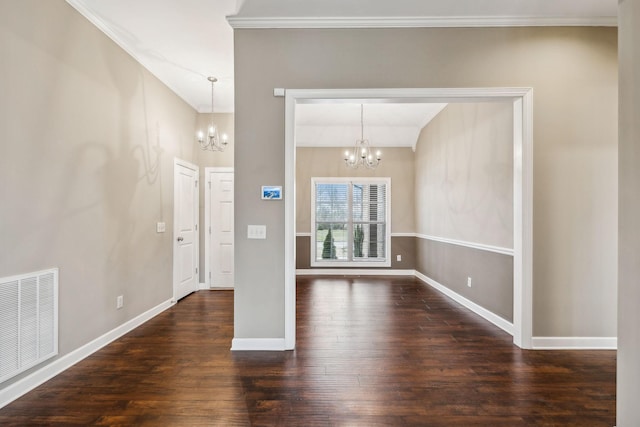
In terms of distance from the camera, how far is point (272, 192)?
2.92 m

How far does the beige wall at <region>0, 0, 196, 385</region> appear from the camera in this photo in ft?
7.11

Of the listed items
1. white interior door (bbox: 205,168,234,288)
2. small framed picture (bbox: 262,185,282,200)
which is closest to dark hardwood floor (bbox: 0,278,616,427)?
small framed picture (bbox: 262,185,282,200)

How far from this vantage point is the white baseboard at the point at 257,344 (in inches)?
114

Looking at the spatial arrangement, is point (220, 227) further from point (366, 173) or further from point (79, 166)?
point (366, 173)

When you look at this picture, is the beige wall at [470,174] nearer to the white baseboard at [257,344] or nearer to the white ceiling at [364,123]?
the white ceiling at [364,123]

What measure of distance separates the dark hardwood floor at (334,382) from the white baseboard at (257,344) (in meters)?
0.07

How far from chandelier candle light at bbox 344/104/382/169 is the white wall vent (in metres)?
4.54

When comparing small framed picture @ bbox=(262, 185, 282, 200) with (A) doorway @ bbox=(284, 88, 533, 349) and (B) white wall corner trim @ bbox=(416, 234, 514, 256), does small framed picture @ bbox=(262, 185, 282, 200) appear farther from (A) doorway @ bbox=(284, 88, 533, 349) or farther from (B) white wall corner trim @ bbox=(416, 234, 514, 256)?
(B) white wall corner trim @ bbox=(416, 234, 514, 256)

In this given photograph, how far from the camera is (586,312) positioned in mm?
2938

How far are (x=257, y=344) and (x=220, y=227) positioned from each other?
114 inches

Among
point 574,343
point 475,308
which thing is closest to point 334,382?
point 574,343

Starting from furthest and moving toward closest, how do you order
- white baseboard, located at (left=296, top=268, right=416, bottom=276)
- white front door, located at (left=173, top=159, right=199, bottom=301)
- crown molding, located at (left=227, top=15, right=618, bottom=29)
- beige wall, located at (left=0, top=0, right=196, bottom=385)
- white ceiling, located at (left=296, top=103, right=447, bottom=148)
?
white baseboard, located at (left=296, top=268, right=416, bottom=276) → white ceiling, located at (left=296, top=103, right=447, bottom=148) → white front door, located at (left=173, top=159, right=199, bottom=301) → crown molding, located at (left=227, top=15, right=618, bottom=29) → beige wall, located at (left=0, top=0, right=196, bottom=385)

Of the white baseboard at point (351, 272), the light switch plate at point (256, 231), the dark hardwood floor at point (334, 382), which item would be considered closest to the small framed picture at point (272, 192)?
the light switch plate at point (256, 231)

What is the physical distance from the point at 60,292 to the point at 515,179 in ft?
13.8
